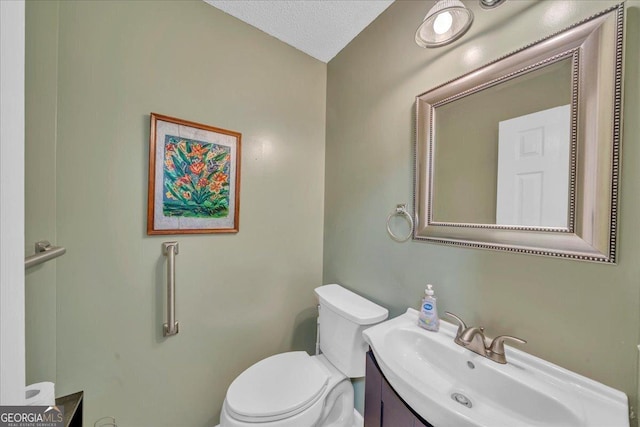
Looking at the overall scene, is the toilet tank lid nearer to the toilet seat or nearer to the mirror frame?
the toilet seat

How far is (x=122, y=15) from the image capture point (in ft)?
3.45

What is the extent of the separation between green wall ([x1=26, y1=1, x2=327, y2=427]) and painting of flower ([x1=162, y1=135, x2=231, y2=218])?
4.1 inches

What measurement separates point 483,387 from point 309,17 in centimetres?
193

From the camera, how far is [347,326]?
118 centimetres

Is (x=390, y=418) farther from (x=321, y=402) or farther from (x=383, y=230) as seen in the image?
(x=383, y=230)

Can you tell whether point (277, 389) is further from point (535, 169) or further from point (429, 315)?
point (535, 169)

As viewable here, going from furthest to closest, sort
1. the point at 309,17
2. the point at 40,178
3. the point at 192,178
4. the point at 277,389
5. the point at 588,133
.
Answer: the point at 309,17
the point at 192,178
the point at 277,389
the point at 40,178
the point at 588,133

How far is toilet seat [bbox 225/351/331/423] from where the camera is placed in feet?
3.16

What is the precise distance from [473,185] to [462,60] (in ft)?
1.72

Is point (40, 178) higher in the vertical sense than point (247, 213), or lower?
higher

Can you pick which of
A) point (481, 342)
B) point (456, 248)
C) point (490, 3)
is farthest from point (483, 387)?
point (490, 3)

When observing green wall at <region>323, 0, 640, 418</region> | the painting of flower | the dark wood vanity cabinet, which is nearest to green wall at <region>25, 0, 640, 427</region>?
green wall at <region>323, 0, 640, 418</region>

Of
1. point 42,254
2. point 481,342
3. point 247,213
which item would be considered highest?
point 247,213

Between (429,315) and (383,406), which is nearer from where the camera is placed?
(383,406)
